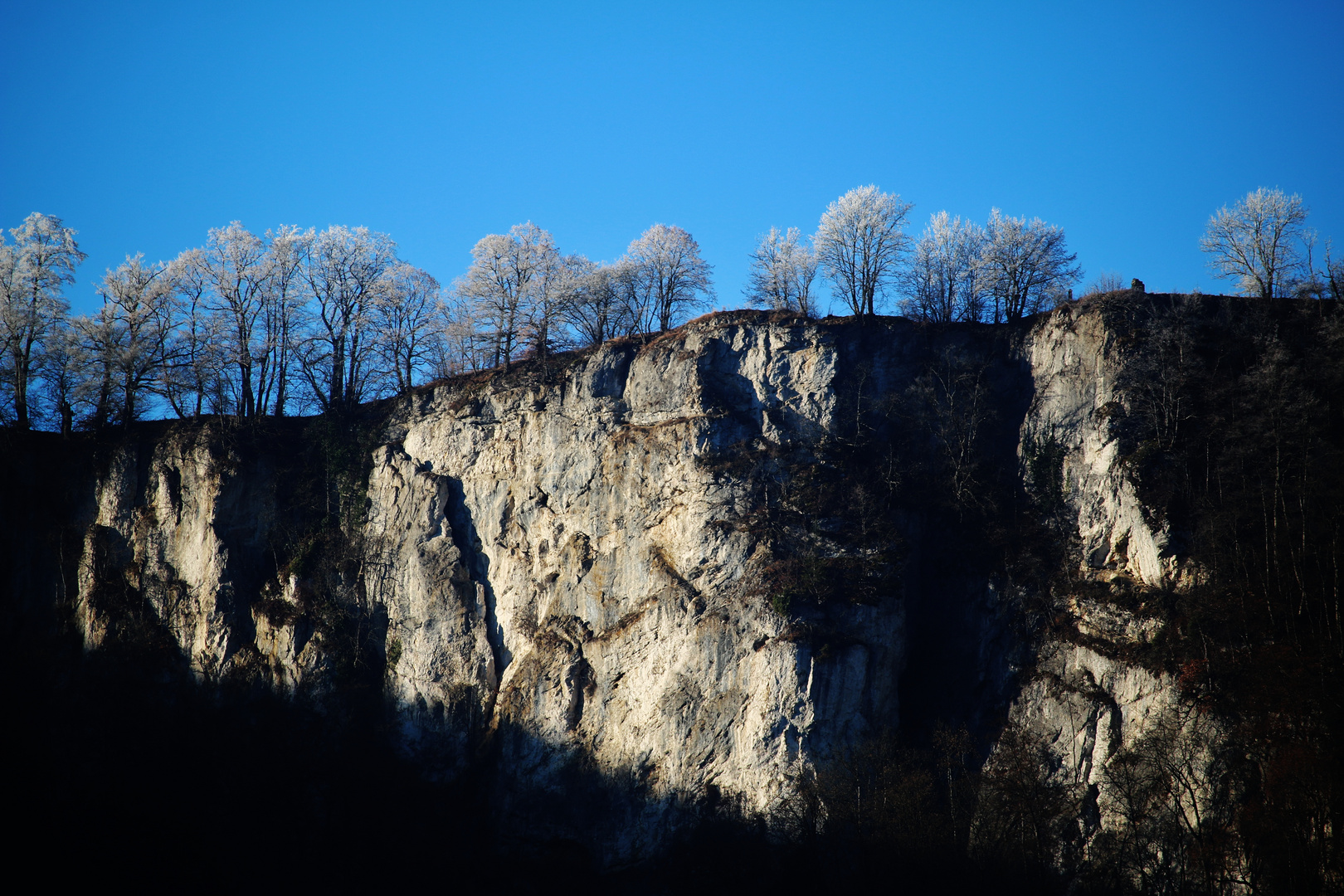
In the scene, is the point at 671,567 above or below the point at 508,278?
below

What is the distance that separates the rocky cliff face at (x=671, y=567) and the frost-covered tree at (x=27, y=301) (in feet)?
19.9

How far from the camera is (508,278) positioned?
162ft

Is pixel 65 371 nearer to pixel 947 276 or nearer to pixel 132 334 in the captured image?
pixel 132 334

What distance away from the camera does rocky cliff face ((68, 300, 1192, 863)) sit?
Result: 36.5 metres

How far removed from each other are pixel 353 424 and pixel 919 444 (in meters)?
26.9

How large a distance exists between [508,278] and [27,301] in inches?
902

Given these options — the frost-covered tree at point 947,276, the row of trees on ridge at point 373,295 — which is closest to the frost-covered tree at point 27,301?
the row of trees on ridge at point 373,295

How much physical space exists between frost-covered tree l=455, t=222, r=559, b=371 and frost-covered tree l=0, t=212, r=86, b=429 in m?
20.0

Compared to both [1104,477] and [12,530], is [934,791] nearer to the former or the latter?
[1104,477]

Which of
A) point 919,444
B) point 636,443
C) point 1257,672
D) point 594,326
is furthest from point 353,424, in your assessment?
point 1257,672

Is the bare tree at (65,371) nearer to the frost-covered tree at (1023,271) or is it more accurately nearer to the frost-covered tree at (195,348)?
the frost-covered tree at (195,348)

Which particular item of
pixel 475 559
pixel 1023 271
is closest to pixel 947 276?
pixel 1023 271

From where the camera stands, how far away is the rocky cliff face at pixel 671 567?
36.5 meters

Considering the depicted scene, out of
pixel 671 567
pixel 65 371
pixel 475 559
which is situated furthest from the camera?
pixel 65 371
